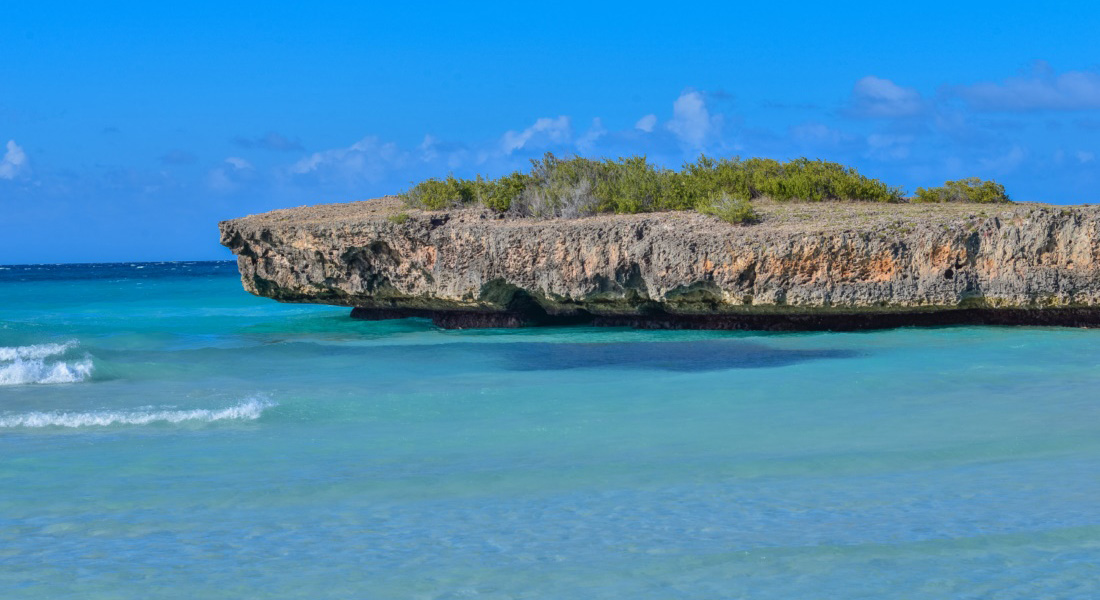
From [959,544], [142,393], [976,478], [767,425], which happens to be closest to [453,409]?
[767,425]

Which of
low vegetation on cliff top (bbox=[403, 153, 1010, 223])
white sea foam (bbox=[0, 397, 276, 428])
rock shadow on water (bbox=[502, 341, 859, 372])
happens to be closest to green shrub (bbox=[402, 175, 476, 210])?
low vegetation on cliff top (bbox=[403, 153, 1010, 223])

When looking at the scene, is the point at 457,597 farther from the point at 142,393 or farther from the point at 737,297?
the point at 737,297

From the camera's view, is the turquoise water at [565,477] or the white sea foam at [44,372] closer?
the turquoise water at [565,477]

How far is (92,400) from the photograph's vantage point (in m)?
12.1

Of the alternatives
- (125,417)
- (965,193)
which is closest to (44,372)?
(125,417)

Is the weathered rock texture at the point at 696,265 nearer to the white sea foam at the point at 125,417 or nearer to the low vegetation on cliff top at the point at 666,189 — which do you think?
the low vegetation on cliff top at the point at 666,189

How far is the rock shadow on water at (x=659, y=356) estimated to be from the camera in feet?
47.9

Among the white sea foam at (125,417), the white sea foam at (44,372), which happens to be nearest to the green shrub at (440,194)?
the white sea foam at (44,372)

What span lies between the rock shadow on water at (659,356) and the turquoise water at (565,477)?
0.14 metres

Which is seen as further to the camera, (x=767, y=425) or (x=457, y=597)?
(x=767, y=425)

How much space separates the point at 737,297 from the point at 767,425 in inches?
358

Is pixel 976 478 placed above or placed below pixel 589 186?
below

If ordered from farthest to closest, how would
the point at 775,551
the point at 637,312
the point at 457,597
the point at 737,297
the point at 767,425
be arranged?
the point at 637,312, the point at 737,297, the point at 767,425, the point at 775,551, the point at 457,597

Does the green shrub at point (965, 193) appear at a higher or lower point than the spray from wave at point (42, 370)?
higher
